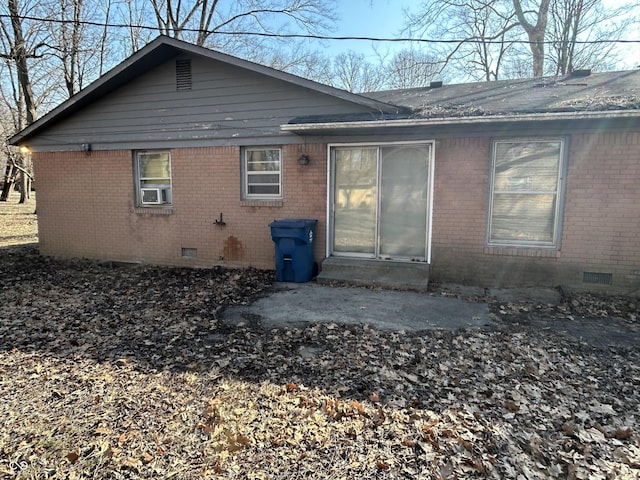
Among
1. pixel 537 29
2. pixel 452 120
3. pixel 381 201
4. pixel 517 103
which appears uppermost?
pixel 537 29

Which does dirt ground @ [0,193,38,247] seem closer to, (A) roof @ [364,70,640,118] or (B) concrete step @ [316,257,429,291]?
(B) concrete step @ [316,257,429,291]

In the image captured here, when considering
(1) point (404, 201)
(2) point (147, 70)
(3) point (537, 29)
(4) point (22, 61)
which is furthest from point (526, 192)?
(4) point (22, 61)

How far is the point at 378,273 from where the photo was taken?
7008mm

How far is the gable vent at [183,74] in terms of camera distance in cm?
818

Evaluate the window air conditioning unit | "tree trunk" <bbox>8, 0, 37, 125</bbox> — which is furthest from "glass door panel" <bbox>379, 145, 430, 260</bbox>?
"tree trunk" <bbox>8, 0, 37, 125</bbox>

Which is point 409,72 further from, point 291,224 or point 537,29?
point 291,224

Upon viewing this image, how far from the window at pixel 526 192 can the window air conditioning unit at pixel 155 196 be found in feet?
22.1

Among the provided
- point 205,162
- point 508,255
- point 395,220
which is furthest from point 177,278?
point 508,255

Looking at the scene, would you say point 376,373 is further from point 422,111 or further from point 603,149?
point 603,149

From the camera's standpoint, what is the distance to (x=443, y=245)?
23.0 ft

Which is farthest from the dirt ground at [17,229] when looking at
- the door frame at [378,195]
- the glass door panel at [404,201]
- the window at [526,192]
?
the window at [526,192]

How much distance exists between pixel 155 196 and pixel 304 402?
692cm

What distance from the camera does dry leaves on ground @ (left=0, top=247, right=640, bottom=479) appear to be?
2.55 m

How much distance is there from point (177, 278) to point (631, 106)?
7958 millimetres
